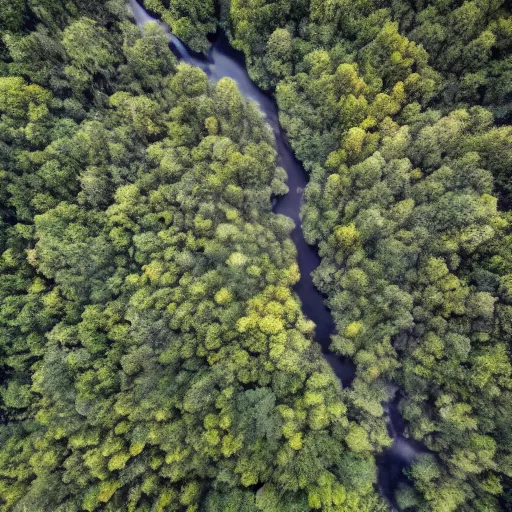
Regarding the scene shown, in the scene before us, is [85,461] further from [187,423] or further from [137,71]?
[137,71]

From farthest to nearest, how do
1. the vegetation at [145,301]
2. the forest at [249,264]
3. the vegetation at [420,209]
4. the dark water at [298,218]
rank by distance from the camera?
the dark water at [298,218]
the vegetation at [420,209]
the forest at [249,264]
the vegetation at [145,301]

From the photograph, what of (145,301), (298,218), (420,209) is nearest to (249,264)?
(145,301)

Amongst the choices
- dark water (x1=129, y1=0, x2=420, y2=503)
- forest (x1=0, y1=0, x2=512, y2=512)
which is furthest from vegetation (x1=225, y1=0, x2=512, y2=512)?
dark water (x1=129, y1=0, x2=420, y2=503)

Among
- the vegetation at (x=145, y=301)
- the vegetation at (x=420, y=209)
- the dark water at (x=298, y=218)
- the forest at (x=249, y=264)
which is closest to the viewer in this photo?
the vegetation at (x=145, y=301)

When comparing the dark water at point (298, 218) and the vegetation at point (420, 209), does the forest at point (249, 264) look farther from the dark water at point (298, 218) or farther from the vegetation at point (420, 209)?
the dark water at point (298, 218)

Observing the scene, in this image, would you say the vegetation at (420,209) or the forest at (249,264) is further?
the vegetation at (420,209)

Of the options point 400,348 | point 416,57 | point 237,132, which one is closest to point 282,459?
point 400,348

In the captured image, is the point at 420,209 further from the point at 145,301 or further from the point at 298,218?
the point at 145,301

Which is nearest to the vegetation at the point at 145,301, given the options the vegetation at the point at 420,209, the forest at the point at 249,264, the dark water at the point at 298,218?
the forest at the point at 249,264
